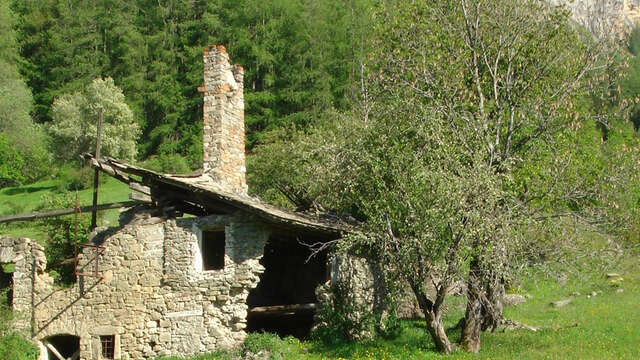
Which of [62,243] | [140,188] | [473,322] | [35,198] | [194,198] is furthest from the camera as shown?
[35,198]

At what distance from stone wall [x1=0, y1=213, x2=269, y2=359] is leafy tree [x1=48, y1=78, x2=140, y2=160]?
29728mm

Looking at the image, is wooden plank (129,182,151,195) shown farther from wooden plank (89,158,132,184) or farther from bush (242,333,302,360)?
bush (242,333,302,360)

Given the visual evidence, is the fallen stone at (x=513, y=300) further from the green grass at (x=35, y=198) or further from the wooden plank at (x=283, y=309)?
the green grass at (x=35, y=198)

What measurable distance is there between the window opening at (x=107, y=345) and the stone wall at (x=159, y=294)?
0.15 metres

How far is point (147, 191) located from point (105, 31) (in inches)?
1773

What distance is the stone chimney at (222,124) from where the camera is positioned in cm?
1848

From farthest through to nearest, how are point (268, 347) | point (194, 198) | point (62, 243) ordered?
1. point (62, 243)
2. point (194, 198)
3. point (268, 347)

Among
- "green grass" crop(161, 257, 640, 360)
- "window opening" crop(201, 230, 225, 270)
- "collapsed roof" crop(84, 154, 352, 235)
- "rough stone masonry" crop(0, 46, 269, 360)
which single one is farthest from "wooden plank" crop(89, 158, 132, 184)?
"green grass" crop(161, 257, 640, 360)

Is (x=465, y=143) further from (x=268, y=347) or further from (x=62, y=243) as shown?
(x=62, y=243)

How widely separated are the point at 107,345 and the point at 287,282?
687 cm

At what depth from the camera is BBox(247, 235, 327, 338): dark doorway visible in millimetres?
19188

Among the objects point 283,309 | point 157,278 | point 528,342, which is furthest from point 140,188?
point 528,342

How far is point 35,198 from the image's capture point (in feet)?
126

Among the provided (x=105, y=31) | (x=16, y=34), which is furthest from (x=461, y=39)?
(x=16, y=34)
